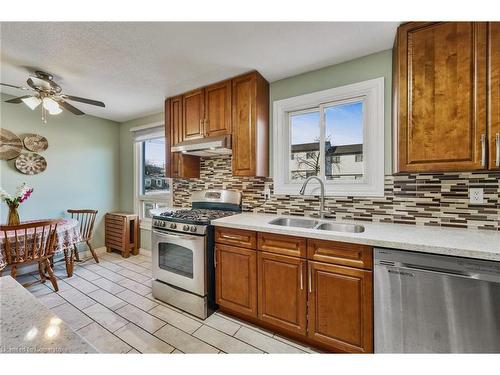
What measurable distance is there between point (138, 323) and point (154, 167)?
2.55m

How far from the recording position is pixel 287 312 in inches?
66.7

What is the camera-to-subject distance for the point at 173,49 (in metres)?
1.83

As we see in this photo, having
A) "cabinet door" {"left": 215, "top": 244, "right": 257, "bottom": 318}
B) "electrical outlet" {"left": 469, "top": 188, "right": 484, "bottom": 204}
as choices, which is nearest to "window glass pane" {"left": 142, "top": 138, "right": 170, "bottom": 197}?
"cabinet door" {"left": 215, "top": 244, "right": 257, "bottom": 318}

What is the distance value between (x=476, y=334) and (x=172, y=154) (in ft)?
10.0

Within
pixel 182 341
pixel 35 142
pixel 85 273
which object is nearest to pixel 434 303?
pixel 182 341

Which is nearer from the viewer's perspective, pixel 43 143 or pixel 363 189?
pixel 363 189

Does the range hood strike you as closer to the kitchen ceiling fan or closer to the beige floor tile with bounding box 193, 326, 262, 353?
the kitchen ceiling fan

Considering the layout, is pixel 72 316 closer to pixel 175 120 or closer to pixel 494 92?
pixel 175 120

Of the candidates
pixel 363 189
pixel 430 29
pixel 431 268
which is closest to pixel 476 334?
pixel 431 268

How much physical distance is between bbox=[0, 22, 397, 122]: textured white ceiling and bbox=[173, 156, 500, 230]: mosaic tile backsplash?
117cm

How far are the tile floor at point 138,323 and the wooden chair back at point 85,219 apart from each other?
66cm

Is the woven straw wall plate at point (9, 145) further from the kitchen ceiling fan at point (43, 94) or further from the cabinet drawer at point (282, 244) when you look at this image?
the cabinet drawer at point (282, 244)

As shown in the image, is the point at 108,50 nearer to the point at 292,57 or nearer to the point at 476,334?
the point at 292,57
